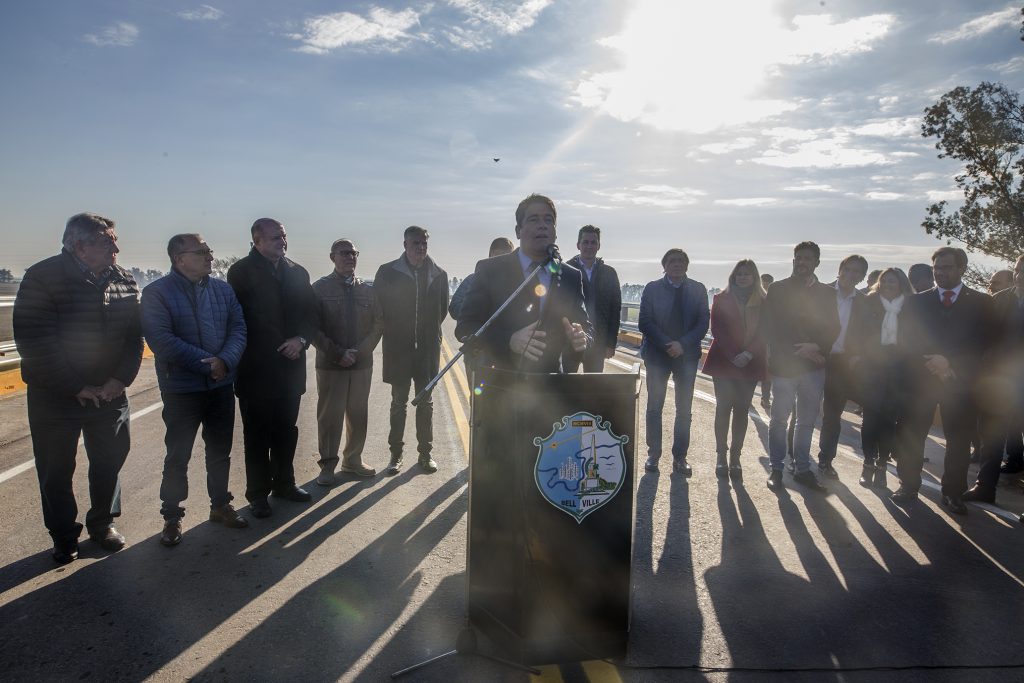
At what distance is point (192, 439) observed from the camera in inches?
161

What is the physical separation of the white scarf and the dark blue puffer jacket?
20.0 feet

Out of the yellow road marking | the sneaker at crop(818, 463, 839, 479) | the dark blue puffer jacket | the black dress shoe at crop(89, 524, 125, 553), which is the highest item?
the dark blue puffer jacket

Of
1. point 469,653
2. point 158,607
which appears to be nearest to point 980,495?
point 469,653

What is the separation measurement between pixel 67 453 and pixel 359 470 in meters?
2.31

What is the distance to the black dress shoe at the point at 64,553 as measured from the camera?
11.6ft

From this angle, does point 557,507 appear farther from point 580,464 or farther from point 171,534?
point 171,534

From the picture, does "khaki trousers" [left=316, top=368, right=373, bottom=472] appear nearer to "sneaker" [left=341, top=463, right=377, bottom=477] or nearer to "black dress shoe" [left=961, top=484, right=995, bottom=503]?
"sneaker" [left=341, top=463, right=377, bottom=477]

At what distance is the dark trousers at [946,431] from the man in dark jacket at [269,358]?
5.27m

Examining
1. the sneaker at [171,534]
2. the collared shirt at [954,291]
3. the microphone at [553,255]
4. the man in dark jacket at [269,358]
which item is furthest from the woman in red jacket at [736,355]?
the sneaker at [171,534]

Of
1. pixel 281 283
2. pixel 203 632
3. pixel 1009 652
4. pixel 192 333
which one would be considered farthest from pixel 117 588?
pixel 1009 652

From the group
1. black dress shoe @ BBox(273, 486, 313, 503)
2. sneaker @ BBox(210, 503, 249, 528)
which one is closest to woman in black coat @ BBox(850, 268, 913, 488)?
black dress shoe @ BBox(273, 486, 313, 503)

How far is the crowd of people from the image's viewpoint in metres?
3.44

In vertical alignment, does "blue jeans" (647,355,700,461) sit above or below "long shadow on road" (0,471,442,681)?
above

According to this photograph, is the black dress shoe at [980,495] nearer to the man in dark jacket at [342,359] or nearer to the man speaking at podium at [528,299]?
the man speaking at podium at [528,299]
